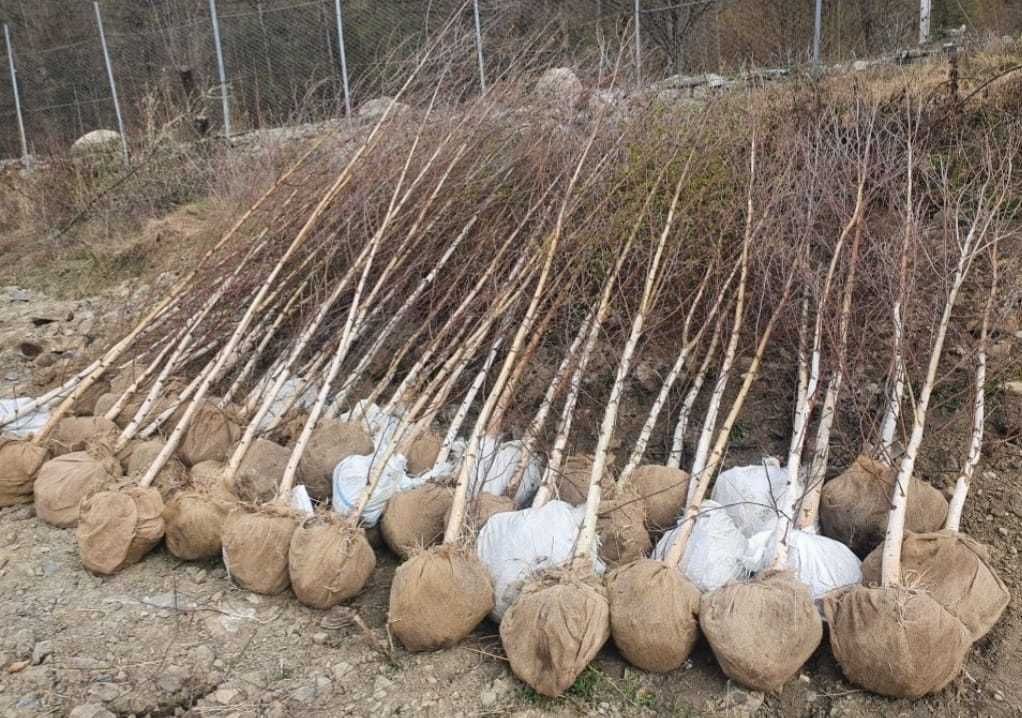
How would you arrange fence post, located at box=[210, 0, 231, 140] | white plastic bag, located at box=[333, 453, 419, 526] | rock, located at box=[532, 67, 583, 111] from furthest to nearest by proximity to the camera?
1. fence post, located at box=[210, 0, 231, 140]
2. rock, located at box=[532, 67, 583, 111]
3. white plastic bag, located at box=[333, 453, 419, 526]

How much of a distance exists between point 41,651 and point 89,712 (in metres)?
0.48

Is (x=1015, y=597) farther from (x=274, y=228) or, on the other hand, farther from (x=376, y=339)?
(x=274, y=228)

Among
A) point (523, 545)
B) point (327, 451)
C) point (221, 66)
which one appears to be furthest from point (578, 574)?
point (221, 66)

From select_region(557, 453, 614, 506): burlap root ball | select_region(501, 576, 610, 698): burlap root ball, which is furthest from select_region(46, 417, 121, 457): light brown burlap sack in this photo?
select_region(501, 576, 610, 698): burlap root ball

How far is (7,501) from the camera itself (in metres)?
4.41

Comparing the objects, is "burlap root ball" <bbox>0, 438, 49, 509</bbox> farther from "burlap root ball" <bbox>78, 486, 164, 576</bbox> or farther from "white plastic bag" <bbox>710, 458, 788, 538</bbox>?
"white plastic bag" <bbox>710, 458, 788, 538</bbox>

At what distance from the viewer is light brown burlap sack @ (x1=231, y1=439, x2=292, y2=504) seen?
4125mm

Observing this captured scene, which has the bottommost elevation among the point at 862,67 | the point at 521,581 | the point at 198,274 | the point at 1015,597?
the point at 1015,597

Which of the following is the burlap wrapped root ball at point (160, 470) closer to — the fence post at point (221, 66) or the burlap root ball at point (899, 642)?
the burlap root ball at point (899, 642)

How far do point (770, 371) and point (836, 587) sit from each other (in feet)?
6.37

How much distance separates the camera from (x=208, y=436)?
4582 millimetres

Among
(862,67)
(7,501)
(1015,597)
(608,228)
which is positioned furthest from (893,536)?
(862,67)

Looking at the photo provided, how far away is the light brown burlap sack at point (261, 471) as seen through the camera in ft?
13.5

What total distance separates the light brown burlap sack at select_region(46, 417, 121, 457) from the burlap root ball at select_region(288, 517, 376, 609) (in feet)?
5.07
